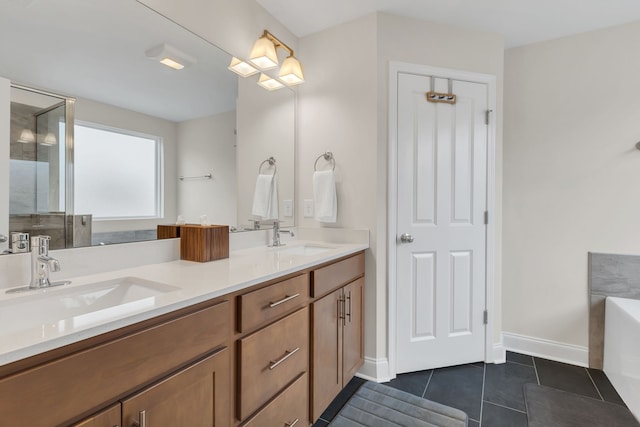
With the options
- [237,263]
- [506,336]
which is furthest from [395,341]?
[237,263]

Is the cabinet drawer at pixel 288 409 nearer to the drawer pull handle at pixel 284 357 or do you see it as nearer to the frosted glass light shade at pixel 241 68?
the drawer pull handle at pixel 284 357

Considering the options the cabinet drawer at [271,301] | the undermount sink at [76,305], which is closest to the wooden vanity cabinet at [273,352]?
the cabinet drawer at [271,301]

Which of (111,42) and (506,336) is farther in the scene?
(506,336)

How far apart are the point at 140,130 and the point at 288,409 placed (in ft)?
4.41

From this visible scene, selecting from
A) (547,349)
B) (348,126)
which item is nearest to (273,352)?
(348,126)

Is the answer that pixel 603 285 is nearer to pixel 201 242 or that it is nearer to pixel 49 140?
pixel 201 242

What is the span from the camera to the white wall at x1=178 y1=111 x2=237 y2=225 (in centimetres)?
149

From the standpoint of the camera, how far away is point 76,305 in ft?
3.07

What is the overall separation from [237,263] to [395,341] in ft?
4.08

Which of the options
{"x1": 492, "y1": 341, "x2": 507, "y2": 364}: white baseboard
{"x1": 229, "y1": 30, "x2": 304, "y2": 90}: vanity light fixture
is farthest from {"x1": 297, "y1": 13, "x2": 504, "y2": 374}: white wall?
{"x1": 229, "y1": 30, "x2": 304, "y2": 90}: vanity light fixture

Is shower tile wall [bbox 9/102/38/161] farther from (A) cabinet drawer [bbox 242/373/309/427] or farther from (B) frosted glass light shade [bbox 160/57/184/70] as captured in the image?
(A) cabinet drawer [bbox 242/373/309/427]

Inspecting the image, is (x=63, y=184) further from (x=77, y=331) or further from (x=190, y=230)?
(x=77, y=331)

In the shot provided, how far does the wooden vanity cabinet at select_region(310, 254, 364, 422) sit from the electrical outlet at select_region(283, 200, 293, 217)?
24.2 inches

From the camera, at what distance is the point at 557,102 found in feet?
7.29
